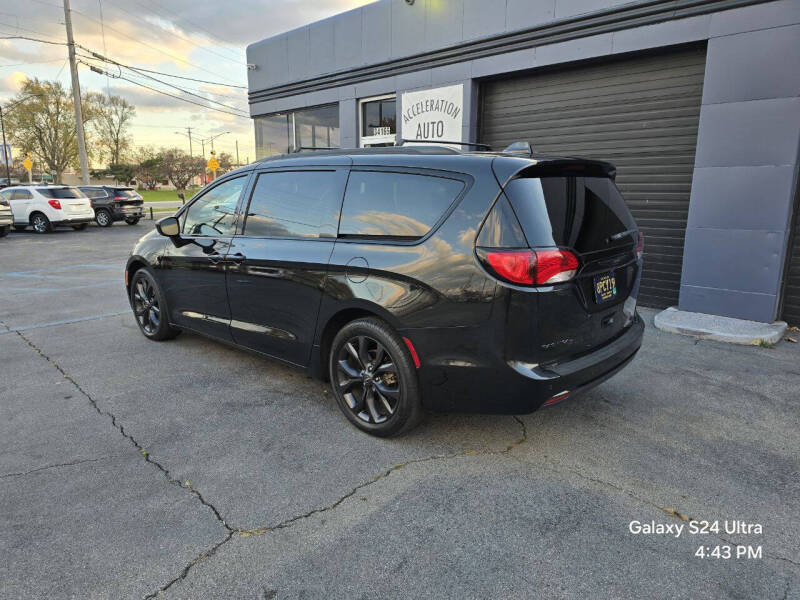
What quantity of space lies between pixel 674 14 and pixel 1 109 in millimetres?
60699

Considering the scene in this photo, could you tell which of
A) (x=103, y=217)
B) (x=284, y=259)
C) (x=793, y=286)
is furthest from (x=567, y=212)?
(x=103, y=217)

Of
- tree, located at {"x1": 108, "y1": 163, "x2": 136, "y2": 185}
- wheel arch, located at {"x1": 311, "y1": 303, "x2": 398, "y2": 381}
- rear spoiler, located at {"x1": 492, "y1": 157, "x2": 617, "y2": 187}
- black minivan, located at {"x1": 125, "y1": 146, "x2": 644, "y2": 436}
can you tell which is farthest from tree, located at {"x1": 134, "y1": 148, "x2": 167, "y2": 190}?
rear spoiler, located at {"x1": 492, "y1": 157, "x2": 617, "y2": 187}

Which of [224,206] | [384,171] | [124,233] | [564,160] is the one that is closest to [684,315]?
[564,160]

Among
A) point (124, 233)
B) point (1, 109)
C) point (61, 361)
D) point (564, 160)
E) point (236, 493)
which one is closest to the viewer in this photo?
point (236, 493)

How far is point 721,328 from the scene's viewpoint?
575 centimetres

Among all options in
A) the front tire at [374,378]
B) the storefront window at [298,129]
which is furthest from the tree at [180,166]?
the front tire at [374,378]

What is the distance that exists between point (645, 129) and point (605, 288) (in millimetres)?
4964

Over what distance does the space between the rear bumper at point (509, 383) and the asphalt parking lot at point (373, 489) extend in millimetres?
410

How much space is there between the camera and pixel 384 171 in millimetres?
3328

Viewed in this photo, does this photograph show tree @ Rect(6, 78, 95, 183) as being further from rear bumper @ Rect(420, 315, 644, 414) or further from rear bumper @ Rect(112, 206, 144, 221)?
rear bumper @ Rect(420, 315, 644, 414)

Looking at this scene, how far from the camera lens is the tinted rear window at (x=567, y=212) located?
275 centimetres

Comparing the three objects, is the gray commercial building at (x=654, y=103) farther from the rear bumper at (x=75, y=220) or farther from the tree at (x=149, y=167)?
the tree at (x=149, y=167)

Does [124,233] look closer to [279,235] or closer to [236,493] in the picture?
[279,235]

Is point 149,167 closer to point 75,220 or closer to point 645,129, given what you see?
point 75,220
